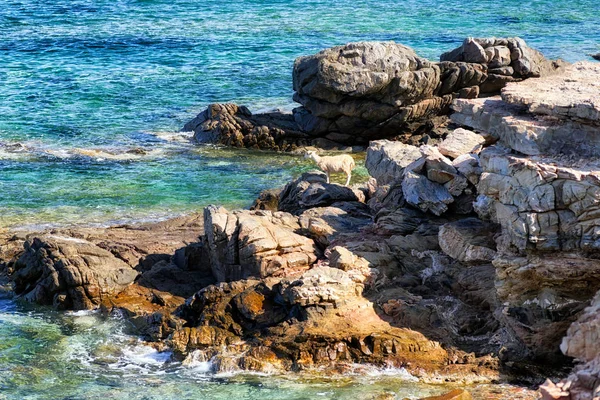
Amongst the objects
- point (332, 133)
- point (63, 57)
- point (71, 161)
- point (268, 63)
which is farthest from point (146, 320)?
point (63, 57)

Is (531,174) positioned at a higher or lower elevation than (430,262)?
higher

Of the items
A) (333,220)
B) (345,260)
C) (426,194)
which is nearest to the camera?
(345,260)

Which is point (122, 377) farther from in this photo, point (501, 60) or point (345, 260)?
point (501, 60)

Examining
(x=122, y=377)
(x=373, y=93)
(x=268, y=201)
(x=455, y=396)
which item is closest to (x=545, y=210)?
(x=455, y=396)

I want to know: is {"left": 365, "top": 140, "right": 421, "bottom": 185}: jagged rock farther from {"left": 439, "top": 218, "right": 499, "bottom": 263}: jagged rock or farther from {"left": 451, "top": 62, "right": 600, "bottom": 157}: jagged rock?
{"left": 451, "top": 62, "right": 600, "bottom": 157}: jagged rock

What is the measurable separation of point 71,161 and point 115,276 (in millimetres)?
11248

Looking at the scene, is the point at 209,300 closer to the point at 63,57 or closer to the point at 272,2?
the point at 63,57

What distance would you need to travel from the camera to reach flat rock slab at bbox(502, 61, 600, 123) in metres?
14.8

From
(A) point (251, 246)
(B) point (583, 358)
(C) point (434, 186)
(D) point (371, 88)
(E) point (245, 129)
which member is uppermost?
(C) point (434, 186)

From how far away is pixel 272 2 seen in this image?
61344 millimetres

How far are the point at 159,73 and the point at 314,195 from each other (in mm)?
22384

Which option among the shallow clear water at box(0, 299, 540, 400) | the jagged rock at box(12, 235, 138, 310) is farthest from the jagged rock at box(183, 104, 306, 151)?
the shallow clear water at box(0, 299, 540, 400)

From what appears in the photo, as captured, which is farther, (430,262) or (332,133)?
(332,133)

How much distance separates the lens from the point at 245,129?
32219 millimetres
